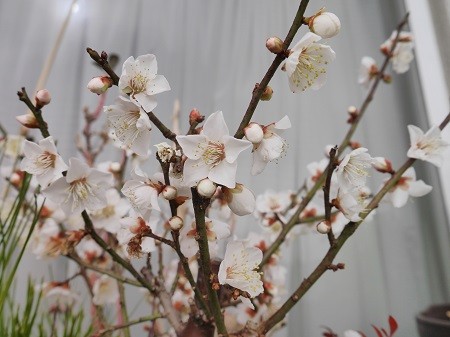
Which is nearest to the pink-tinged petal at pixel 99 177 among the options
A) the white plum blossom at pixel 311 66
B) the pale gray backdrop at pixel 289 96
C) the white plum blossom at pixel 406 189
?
the white plum blossom at pixel 311 66

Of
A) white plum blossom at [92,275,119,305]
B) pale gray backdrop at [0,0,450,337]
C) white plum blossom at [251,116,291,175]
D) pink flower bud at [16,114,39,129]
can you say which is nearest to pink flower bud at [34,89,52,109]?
pink flower bud at [16,114,39,129]

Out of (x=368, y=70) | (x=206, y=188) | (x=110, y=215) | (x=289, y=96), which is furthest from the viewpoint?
(x=289, y=96)

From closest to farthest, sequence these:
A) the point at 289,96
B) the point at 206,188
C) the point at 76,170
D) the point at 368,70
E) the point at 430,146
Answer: the point at 206,188 < the point at 76,170 < the point at 430,146 < the point at 368,70 < the point at 289,96

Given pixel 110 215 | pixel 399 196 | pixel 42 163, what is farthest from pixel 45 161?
pixel 399 196

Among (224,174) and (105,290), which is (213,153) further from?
(105,290)

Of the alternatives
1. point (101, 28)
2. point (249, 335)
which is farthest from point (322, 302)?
point (101, 28)

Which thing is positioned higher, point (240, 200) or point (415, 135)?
point (415, 135)

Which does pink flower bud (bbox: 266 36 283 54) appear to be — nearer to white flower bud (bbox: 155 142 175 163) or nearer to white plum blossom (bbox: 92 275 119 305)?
white flower bud (bbox: 155 142 175 163)
